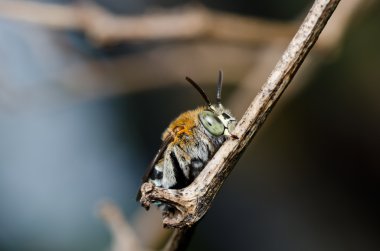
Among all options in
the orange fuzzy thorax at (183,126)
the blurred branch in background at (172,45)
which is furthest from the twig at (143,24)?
the orange fuzzy thorax at (183,126)

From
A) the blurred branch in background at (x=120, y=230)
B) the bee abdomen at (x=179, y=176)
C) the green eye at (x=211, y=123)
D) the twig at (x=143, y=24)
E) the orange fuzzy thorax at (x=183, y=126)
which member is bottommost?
the bee abdomen at (x=179, y=176)

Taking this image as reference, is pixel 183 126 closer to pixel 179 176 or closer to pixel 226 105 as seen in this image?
pixel 179 176

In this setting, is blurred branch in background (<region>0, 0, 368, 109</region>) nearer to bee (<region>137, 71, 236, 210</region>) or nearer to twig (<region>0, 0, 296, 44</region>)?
twig (<region>0, 0, 296, 44</region>)

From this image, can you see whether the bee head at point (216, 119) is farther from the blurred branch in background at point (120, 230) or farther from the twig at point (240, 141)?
the blurred branch in background at point (120, 230)

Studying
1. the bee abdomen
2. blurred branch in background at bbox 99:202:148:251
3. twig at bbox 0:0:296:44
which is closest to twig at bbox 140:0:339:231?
the bee abdomen

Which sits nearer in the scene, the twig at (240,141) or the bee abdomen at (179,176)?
the twig at (240,141)

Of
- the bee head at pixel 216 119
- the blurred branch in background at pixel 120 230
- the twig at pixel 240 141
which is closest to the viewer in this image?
the twig at pixel 240 141

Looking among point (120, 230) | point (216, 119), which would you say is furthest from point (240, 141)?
point (120, 230)
